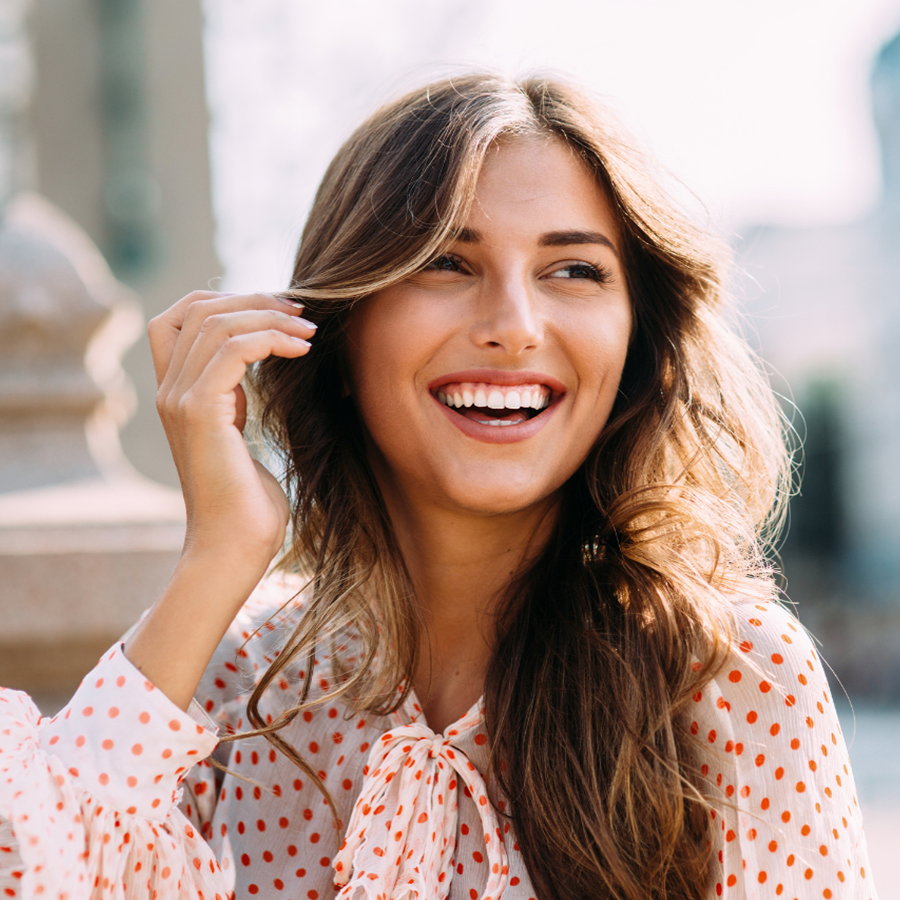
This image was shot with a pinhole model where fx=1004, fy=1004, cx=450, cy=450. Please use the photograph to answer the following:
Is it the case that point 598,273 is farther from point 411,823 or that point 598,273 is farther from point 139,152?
point 139,152

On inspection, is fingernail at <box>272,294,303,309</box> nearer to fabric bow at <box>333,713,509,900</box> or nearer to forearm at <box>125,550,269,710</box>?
forearm at <box>125,550,269,710</box>

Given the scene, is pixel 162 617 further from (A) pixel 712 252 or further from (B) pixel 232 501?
(A) pixel 712 252

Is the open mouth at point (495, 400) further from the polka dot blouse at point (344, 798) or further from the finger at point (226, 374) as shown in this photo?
the polka dot blouse at point (344, 798)

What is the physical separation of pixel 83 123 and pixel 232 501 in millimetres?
16976

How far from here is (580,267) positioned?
1926 mm

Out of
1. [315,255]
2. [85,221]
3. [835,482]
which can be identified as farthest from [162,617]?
[835,482]

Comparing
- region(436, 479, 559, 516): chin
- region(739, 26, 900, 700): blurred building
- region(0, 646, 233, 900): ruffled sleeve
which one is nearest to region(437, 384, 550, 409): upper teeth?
region(436, 479, 559, 516): chin

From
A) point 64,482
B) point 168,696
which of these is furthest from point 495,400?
point 64,482

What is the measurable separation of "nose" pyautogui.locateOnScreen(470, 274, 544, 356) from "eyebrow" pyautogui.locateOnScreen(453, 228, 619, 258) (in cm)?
8

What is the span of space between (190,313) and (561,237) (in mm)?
697

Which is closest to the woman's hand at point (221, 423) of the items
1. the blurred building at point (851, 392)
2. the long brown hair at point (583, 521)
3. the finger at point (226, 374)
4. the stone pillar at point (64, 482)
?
the finger at point (226, 374)

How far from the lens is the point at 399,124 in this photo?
1999mm

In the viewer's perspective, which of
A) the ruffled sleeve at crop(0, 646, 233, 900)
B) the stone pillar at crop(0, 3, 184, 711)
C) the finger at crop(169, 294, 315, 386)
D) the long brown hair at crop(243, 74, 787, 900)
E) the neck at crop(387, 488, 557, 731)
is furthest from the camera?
the stone pillar at crop(0, 3, 184, 711)

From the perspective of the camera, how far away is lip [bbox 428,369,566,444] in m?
1.84
